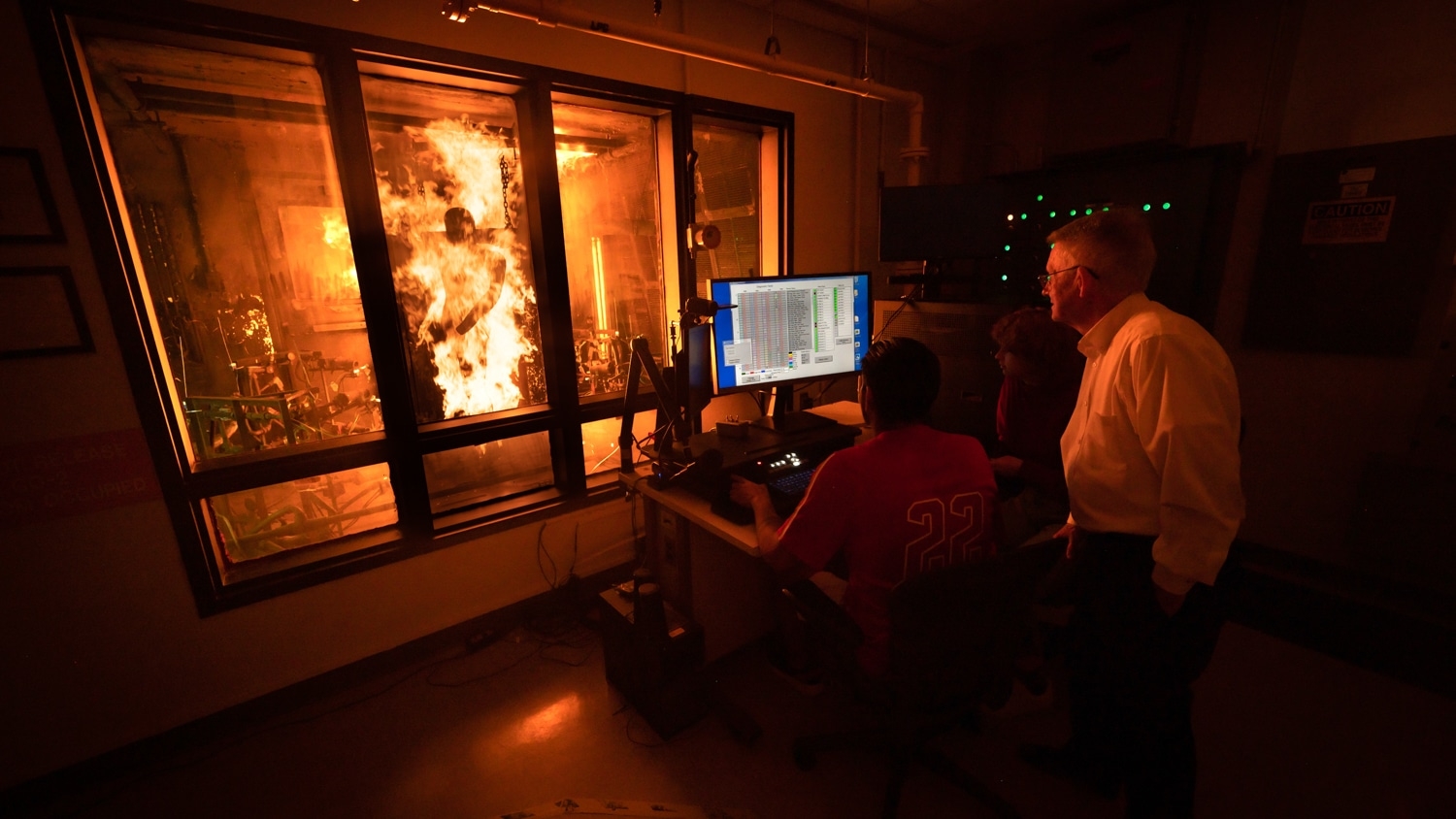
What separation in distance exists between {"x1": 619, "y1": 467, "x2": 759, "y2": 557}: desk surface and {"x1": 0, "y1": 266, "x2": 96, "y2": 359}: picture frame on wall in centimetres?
158

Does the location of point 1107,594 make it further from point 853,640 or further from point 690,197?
point 690,197

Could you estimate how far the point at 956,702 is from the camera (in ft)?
4.58

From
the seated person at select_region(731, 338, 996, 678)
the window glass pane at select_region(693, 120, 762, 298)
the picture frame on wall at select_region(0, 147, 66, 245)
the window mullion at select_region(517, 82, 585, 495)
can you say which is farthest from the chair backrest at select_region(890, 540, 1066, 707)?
the picture frame on wall at select_region(0, 147, 66, 245)

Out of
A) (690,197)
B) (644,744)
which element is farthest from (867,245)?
(644,744)

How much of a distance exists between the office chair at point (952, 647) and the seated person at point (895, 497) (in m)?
0.10

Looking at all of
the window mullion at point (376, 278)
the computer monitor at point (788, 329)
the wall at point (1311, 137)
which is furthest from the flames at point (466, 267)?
the wall at point (1311, 137)

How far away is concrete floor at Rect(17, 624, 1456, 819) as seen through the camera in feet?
5.32

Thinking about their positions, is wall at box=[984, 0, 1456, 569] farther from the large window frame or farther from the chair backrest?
the chair backrest

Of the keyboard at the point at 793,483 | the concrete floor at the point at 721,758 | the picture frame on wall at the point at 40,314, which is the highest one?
the picture frame on wall at the point at 40,314

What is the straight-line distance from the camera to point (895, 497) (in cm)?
127

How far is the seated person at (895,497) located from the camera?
1.29 metres

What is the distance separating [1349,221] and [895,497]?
2.76 metres

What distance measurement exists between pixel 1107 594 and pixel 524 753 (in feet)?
5.86

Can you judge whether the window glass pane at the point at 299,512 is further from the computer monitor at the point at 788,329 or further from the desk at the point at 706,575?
the computer monitor at the point at 788,329
